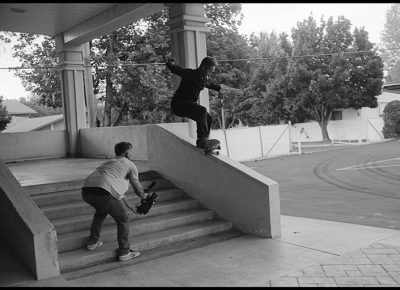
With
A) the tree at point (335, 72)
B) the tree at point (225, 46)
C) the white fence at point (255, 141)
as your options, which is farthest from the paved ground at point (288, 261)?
the tree at point (335, 72)

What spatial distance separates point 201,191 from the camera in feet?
22.2

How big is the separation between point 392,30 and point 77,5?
266 ft

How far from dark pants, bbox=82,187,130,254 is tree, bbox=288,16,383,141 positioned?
2644cm

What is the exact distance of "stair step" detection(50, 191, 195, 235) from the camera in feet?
17.8

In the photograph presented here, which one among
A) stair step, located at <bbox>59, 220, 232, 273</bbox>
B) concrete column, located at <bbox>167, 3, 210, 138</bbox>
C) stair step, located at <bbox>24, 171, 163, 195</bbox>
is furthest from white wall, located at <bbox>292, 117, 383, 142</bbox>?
stair step, located at <bbox>24, 171, 163, 195</bbox>

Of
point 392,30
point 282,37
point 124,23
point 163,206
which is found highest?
point 392,30

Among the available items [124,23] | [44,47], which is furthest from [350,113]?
[124,23]

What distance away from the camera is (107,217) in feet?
19.6

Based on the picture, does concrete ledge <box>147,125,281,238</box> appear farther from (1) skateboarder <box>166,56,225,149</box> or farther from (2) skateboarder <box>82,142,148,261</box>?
(2) skateboarder <box>82,142,148,261</box>

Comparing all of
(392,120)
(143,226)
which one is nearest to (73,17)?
(143,226)

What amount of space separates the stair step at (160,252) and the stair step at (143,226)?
0.41 meters

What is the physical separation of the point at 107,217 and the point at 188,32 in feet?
13.0

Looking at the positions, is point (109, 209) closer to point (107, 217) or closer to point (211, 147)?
point (107, 217)

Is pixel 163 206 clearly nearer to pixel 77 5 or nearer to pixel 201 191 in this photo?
pixel 201 191
